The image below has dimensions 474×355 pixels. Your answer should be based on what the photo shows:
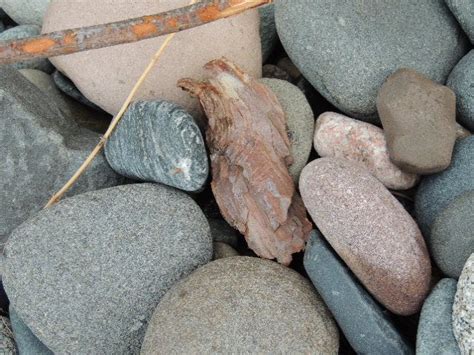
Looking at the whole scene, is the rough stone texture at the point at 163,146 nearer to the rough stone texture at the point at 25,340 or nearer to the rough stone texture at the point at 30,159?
the rough stone texture at the point at 30,159

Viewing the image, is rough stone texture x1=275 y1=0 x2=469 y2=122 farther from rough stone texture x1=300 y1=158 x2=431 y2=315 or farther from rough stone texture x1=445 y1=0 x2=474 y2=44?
rough stone texture x1=300 y1=158 x2=431 y2=315

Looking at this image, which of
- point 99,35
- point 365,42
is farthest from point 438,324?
point 99,35

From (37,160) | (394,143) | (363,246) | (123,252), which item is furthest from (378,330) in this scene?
(37,160)

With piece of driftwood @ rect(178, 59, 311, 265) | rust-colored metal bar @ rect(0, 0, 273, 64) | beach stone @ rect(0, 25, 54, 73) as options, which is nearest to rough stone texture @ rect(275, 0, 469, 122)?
piece of driftwood @ rect(178, 59, 311, 265)


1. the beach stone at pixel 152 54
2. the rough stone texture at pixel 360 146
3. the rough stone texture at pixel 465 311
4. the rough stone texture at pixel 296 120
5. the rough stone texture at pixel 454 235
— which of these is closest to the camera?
the rough stone texture at pixel 465 311

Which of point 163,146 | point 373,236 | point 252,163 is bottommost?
point 373,236

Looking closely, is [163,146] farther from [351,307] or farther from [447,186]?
[447,186]

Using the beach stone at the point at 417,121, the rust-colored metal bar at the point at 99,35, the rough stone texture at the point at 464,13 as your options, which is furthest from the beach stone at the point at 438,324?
the rust-colored metal bar at the point at 99,35
